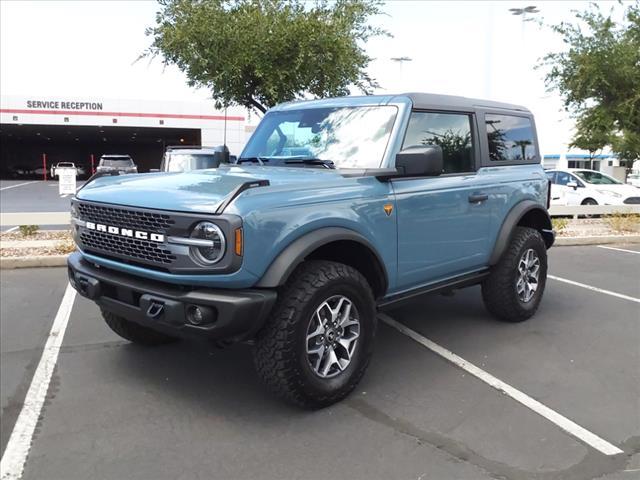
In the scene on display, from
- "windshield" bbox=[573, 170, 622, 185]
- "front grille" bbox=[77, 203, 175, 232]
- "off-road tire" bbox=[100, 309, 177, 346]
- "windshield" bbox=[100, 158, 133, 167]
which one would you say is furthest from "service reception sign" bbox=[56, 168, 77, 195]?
"windshield" bbox=[573, 170, 622, 185]

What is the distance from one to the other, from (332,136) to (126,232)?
173cm

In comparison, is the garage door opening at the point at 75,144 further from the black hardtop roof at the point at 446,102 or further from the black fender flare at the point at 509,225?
the black fender flare at the point at 509,225

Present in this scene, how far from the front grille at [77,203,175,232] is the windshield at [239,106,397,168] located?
1.40m

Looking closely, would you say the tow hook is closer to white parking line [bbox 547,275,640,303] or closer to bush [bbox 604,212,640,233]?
white parking line [bbox 547,275,640,303]

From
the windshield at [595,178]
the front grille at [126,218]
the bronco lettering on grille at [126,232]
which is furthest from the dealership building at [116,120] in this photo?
the bronco lettering on grille at [126,232]

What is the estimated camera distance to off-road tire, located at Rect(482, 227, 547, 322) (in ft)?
16.4

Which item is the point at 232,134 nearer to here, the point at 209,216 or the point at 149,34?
the point at 149,34

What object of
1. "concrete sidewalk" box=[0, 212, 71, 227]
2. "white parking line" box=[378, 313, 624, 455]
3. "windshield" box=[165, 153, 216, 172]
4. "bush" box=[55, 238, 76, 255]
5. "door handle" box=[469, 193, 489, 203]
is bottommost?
"white parking line" box=[378, 313, 624, 455]

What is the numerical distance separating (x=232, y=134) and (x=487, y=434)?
129ft

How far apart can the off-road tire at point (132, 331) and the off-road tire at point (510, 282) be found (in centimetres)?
290

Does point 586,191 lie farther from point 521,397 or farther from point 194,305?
point 194,305

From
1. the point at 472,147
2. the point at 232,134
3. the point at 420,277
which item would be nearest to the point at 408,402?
the point at 420,277

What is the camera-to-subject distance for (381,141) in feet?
13.3

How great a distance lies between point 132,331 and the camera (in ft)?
14.1
